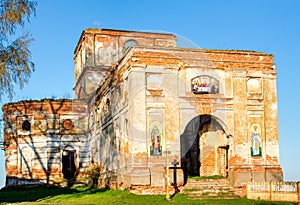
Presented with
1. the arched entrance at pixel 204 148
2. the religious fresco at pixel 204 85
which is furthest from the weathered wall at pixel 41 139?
the religious fresco at pixel 204 85

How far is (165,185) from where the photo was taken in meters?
23.1

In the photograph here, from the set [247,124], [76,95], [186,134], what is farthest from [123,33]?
[247,124]

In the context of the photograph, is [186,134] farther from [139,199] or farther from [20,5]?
[20,5]

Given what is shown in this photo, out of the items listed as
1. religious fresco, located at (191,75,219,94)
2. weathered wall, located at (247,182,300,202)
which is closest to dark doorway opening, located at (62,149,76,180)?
religious fresco, located at (191,75,219,94)

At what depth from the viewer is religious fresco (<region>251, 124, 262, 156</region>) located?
2530 cm

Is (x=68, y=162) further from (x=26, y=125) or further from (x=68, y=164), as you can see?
(x=26, y=125)

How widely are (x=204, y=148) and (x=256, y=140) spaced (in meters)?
3.91

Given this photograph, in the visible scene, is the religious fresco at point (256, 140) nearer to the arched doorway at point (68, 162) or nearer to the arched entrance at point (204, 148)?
the arched entrance at point (204, 148)

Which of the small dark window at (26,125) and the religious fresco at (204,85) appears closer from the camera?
the religious fresco at (204,85)

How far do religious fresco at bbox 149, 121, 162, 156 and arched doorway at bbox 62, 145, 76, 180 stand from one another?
45.4 feet

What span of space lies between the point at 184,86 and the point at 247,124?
424 centimetres

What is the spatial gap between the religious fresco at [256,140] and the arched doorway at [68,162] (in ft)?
52.5

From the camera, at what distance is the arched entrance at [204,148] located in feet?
87.4

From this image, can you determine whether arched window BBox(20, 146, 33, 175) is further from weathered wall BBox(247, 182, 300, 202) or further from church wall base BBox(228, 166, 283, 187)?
weathered wall BBox(247, 182, 300, 202)
